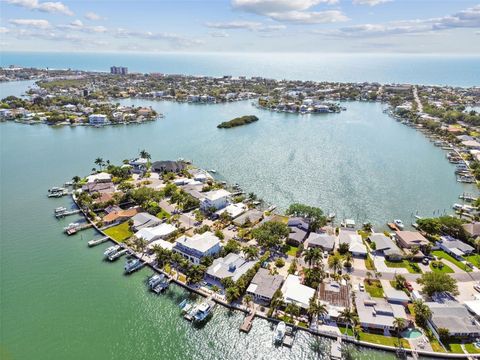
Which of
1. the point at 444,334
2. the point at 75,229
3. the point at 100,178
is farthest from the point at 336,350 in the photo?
the point at 100,178

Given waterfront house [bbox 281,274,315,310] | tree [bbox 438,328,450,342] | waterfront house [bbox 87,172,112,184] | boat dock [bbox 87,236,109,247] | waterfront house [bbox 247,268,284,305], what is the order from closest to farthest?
tree [bbox 438,328,450,342]
waterfront house [bbox 281,274,315,310]
waterfront house [bbox 247,268,284,305]
boat dock [bbox 87,236,109,247]
waterfront house [bbox 87,172,112,184]

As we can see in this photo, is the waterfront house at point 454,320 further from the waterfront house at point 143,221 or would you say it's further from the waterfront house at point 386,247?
the waterfront house at point 143,221

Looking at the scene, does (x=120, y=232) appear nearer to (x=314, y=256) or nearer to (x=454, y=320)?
(x=314, y=256)

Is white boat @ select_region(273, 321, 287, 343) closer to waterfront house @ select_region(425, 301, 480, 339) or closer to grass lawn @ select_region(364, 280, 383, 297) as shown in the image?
A: grass lawn @ select_region(364, 280, 383, 297)

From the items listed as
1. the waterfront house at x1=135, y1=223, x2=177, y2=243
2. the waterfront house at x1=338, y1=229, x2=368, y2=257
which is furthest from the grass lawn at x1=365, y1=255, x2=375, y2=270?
the waterfront house at x1=135, y1=223, x2=177, y2=243

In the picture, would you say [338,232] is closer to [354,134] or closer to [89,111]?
[354,134]

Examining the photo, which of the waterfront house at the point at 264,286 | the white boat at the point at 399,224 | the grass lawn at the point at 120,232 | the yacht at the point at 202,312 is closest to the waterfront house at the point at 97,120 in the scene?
the grass lawn at the point at 120,232

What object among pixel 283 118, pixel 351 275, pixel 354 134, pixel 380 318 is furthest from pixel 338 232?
pixel 283 118
